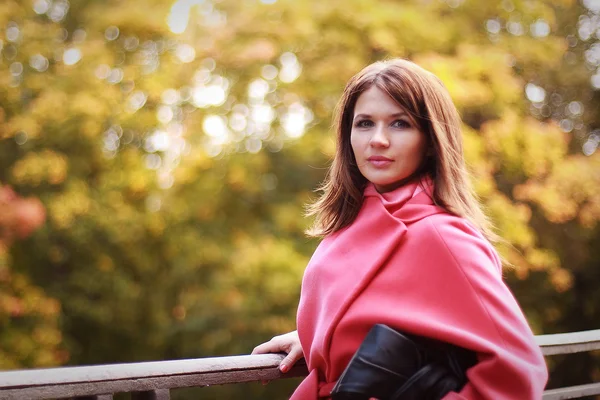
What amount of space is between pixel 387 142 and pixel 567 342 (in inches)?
40.4

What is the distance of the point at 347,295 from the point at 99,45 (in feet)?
19.0

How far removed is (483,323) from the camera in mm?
1315

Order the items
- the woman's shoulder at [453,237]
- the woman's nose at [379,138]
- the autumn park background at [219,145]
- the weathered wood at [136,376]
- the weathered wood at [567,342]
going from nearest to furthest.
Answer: the weathered wood at [136,376] → the woman's shoulder at [453,237] → the woman's nose at [379,138] → the weathered wood at [567,342] → the autumn park background at [219,145]

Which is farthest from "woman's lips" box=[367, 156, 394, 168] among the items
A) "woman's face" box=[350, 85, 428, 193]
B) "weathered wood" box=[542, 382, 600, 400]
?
"weathered wood" box=[542, 382, 600, 400]

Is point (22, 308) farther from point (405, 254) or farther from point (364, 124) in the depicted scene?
point (405, 254)

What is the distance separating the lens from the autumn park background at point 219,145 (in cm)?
597

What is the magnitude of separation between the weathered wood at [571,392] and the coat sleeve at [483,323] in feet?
3.04

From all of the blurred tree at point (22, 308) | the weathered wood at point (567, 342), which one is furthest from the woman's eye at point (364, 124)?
the blurred tree at point (22, 308)

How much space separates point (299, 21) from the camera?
6.07 m

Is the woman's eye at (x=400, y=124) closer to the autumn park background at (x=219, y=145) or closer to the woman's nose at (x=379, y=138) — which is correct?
the woman's nose at (x=379, y=138)

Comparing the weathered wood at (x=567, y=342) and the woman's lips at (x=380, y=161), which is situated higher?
the woman's lips at (x=380, y=161)

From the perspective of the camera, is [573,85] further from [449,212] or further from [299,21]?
[449,212]

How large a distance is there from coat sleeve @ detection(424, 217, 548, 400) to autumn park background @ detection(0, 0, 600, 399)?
165 inches

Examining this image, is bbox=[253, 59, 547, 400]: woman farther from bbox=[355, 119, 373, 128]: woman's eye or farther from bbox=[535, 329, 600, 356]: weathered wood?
bbox=[535, 329, 600, 356]: weathered wood
